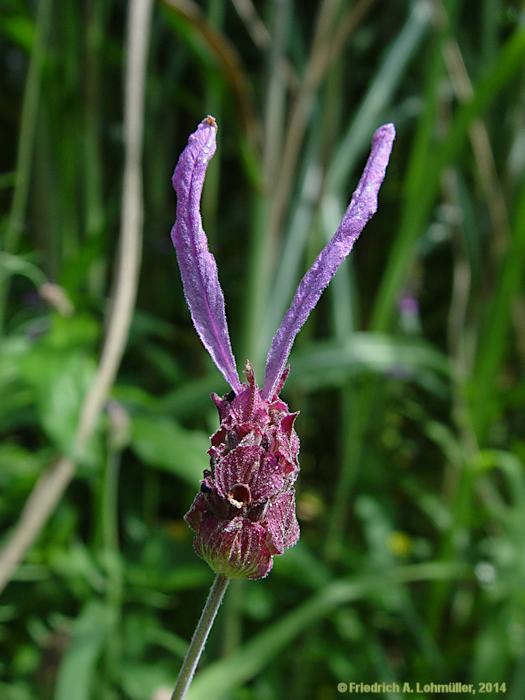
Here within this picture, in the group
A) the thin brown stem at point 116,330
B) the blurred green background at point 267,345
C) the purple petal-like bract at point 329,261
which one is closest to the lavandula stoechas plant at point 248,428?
the purple petal-like bract at point 329,261

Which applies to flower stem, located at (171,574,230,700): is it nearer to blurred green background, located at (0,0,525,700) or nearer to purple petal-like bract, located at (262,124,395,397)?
purple petal-like bract, located at (262,124,395,397)

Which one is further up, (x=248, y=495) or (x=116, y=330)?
(x=116, y=330)

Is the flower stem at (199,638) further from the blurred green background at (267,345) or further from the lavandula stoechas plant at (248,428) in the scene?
the blurred green background at (267,345)

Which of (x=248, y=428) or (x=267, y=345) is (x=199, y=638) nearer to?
(x=248, y=428)

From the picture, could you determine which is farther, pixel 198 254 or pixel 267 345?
pixel 267 345

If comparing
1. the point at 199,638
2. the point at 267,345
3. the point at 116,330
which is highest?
the point at 267,345

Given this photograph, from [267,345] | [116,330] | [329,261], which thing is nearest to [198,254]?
[329,261]

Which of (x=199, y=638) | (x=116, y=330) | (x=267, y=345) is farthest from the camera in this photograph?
(x=267, y=345)
